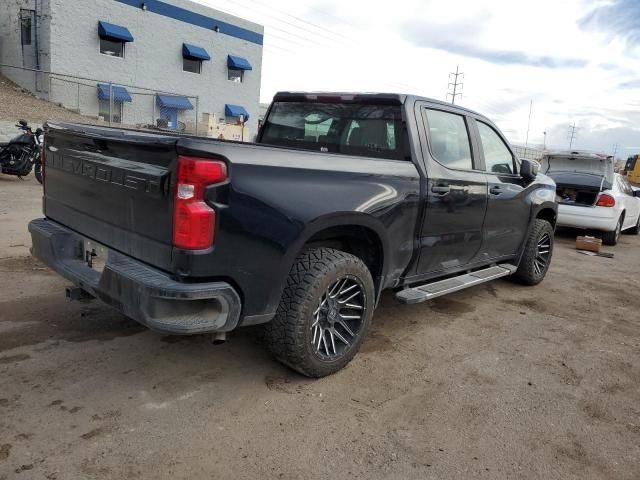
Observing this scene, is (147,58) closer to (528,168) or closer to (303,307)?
(528,168)

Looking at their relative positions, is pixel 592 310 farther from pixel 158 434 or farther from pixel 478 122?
pixel 158 434

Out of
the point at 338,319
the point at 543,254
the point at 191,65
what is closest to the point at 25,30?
the point at 191,65

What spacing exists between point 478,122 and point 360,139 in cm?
141

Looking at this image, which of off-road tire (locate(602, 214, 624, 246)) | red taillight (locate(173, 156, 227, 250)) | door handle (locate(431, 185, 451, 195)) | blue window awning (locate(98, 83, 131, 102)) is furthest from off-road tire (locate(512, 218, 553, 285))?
blue window awning (locate(98, 83, 131, 102))

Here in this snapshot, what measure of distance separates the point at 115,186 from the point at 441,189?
2.40m

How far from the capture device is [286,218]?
9.57ft

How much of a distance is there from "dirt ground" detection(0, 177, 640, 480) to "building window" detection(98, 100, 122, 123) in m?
20.6

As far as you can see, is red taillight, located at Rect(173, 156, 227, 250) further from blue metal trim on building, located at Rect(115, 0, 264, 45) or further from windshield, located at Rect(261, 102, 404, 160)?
blue metal trim on building, located at Rect(115, 0, 264, 45)

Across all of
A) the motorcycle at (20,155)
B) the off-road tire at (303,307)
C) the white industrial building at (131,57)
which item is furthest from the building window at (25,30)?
the off-road tire at (303,307)

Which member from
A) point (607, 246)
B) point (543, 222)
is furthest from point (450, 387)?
point (607, 246)

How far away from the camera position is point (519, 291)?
19.7 ft

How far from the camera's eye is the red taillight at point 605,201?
9.54 m

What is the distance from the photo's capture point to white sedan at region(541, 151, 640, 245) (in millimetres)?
9602

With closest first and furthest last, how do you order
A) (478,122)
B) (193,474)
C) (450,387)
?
(193,474) < (450,387) < (478,122)
